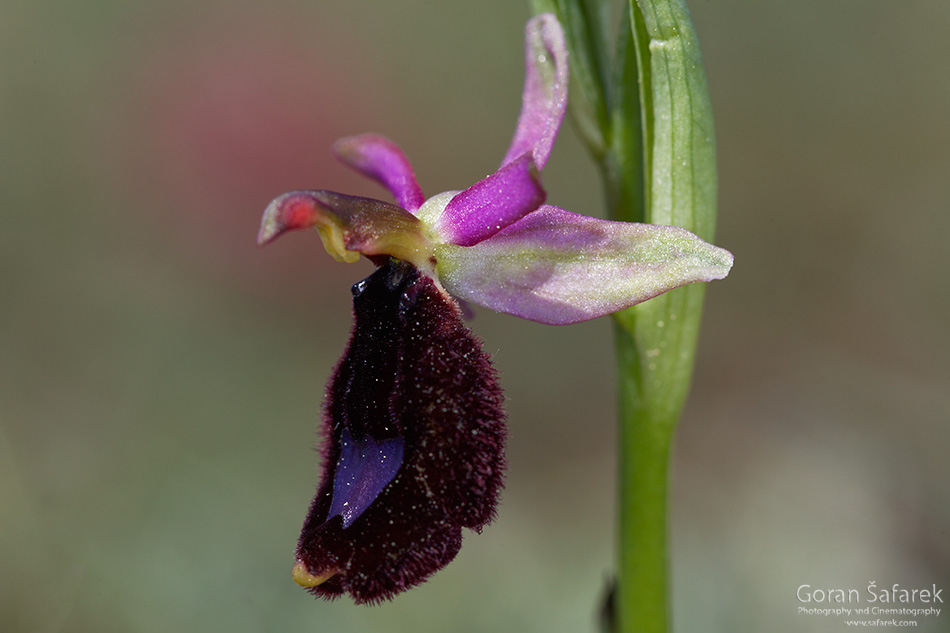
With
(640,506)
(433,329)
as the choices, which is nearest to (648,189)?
(433,329)

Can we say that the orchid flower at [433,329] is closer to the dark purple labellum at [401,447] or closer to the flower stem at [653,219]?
the dark purple labellum at [401,447]

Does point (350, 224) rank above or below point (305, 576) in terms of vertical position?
above

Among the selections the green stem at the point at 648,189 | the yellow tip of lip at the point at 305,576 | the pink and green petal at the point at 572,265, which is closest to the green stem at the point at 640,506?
the green stem at the point at 648,189

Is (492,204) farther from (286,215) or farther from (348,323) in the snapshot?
(348,323)

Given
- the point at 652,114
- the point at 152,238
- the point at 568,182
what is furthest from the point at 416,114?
the point at 652,114

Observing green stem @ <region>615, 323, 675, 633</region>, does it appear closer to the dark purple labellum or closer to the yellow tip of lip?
the dark purple labellum

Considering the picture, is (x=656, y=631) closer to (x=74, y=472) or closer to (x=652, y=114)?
(x=652, y=114)
